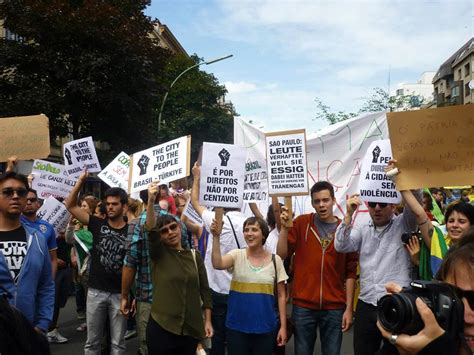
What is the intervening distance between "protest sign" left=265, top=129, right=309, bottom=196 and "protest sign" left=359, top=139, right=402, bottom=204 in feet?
1.77

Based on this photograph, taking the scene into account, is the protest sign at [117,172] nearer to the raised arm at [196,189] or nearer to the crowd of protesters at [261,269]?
the crowd of protesters at [261,269]

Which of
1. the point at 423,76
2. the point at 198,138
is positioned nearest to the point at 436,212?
the point at 198,138

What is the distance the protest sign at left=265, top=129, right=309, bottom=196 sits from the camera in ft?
15.4

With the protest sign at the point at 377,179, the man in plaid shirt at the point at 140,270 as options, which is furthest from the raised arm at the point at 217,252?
the protest sign at the point at 377,179

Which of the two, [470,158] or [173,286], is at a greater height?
[470,158]

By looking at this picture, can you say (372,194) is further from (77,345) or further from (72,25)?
(72,25)

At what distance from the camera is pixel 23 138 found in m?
5.27

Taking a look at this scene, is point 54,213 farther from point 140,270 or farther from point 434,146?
Answer: point 434,146

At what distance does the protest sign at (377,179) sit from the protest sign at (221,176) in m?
1.09

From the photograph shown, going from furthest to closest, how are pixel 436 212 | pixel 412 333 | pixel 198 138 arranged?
pixel 198 138, pixel 436 212, pixel 412 333

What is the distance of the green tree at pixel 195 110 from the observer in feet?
125

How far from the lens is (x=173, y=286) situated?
4074mm

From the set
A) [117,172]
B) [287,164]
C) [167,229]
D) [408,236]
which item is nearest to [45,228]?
[167,229]

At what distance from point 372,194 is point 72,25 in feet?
64.9
